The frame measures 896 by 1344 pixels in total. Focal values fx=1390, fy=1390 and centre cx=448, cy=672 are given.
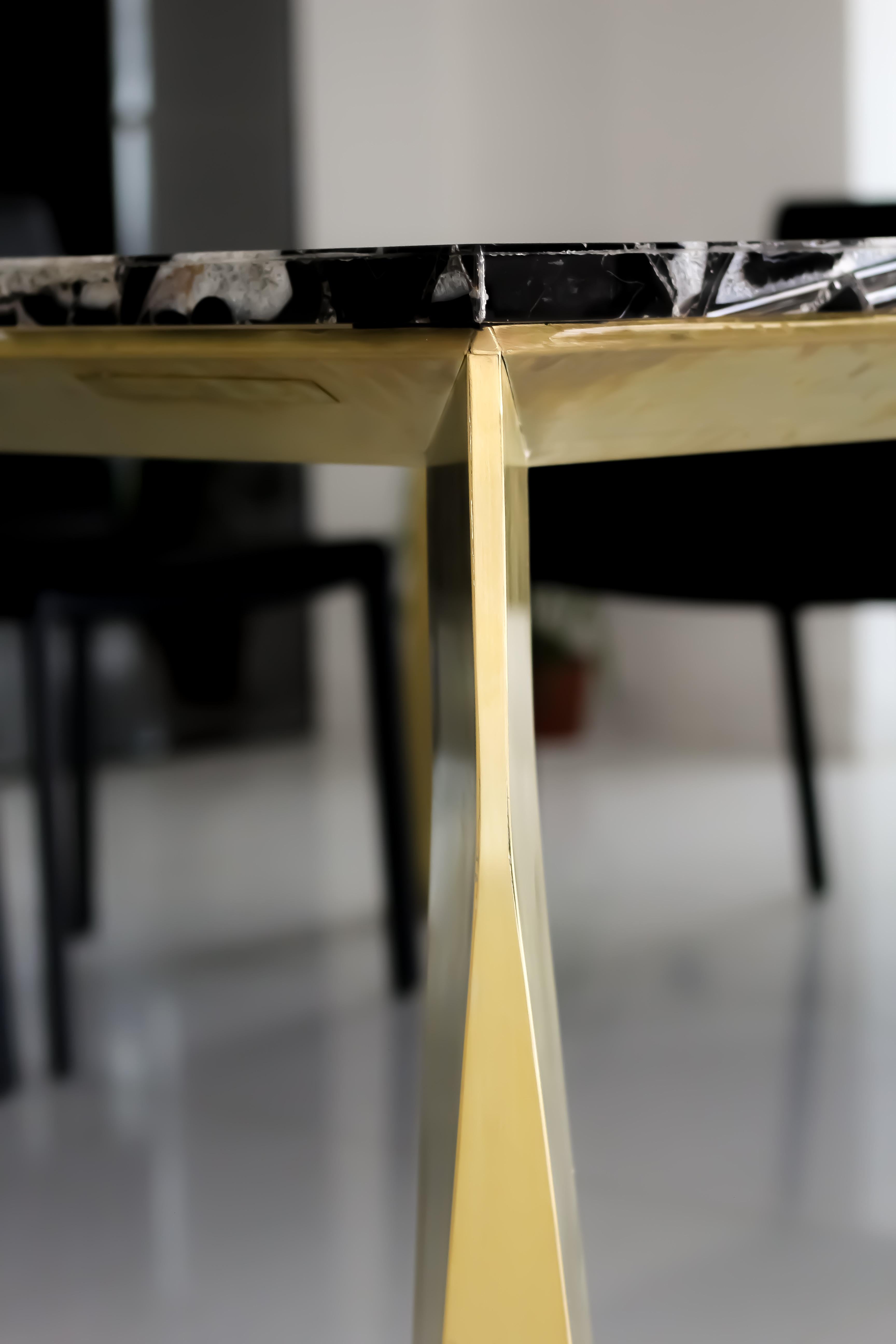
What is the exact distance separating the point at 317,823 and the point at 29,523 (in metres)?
0.70

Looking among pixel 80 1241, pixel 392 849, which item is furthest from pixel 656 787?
pixel 80 1241

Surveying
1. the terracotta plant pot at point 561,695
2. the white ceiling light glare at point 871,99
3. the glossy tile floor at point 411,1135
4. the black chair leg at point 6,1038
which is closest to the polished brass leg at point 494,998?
the glossy tile floor at point 411,1135

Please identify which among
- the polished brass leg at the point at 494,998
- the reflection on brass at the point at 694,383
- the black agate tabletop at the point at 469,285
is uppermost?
the black agate tabletop at the point at 469,285

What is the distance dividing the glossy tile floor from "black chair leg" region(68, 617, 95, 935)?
7 centimetres

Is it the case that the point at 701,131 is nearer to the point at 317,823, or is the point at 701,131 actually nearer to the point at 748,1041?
the point at 317,823

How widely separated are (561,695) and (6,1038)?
1.77 metres

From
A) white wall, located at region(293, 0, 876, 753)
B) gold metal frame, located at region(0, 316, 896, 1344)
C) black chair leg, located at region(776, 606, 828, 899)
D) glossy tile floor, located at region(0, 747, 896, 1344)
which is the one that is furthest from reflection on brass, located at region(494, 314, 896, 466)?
white wall, located at region(293, 0, 876, 753)

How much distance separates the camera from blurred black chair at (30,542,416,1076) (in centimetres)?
119

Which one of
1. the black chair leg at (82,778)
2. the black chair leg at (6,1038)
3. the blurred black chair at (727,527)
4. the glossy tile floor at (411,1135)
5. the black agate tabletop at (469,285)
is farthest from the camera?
the black chair leg at (82,778)

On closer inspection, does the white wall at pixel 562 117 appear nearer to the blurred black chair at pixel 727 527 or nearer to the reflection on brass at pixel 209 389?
the blurred black chair at pixel 727 527

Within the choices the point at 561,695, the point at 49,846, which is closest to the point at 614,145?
the point at 561,695

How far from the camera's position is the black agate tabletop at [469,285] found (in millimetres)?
421

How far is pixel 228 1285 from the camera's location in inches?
31.2

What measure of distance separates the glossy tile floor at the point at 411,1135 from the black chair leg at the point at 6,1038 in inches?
0.9
